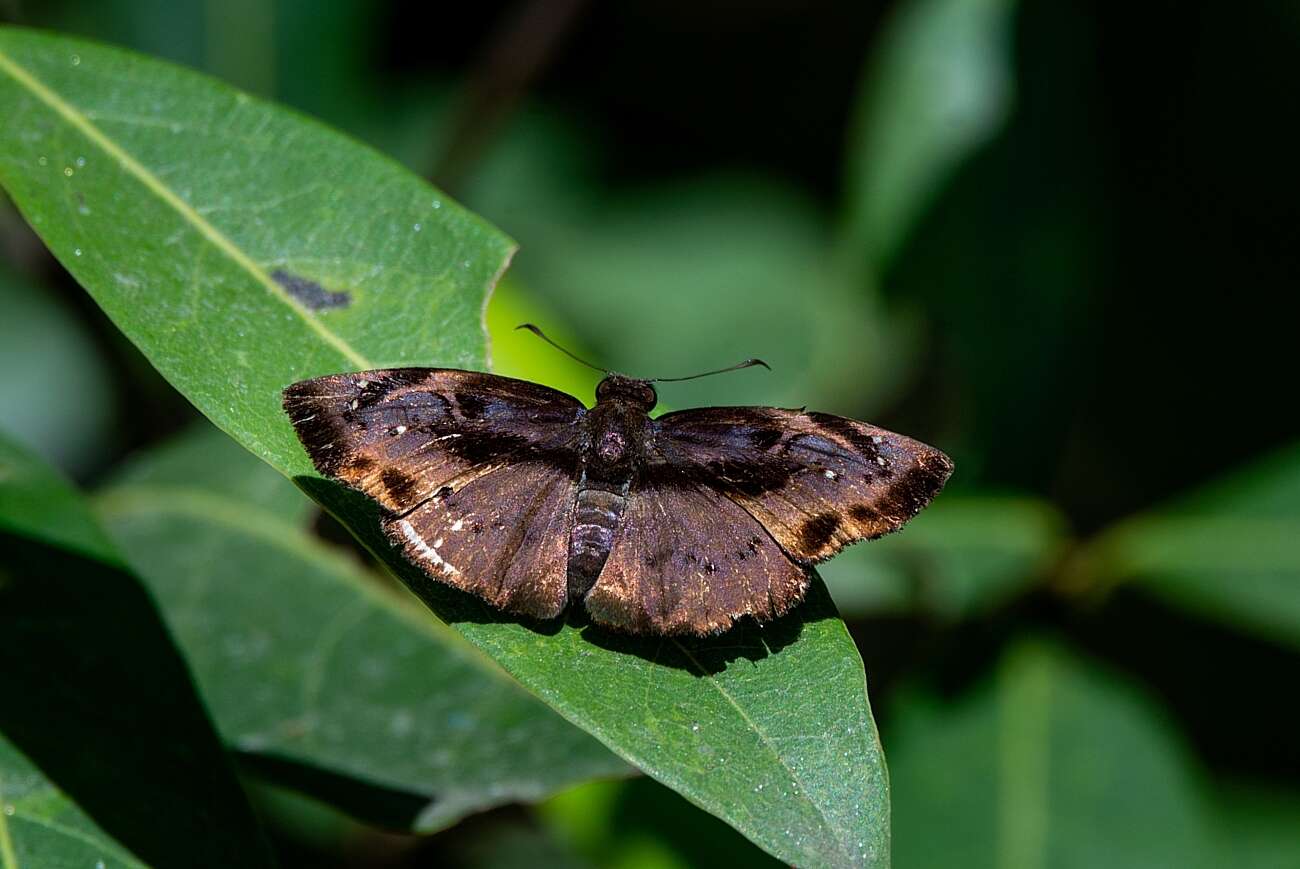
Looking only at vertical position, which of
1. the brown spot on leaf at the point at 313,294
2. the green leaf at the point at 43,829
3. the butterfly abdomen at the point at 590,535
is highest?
the brown spot on leaf at the point at 313,294

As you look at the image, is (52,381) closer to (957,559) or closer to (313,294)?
(313,294)

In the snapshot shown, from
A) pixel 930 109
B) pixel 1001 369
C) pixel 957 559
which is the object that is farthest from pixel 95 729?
pixel 930 109

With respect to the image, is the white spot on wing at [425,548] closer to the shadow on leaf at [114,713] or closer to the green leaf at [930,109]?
the shadow on leaf at [114,713]

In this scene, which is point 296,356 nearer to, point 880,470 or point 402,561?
point 402,561

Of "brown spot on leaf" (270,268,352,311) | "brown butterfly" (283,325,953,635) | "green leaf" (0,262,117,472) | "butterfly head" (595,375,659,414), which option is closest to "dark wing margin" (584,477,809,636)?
"brown butterfly" (283,325,953,635)

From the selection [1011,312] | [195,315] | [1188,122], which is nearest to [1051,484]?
[1011,312]

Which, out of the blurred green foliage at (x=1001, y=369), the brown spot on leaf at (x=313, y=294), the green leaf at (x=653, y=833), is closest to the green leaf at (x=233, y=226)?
the brown spot on leaf at (x=313, y=294)
